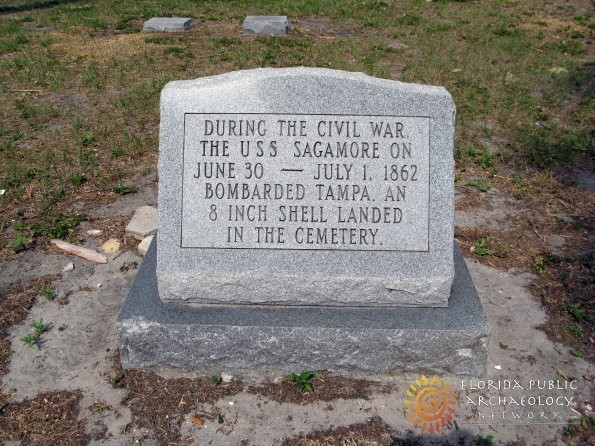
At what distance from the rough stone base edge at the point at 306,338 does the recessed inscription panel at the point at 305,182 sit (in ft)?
1.36

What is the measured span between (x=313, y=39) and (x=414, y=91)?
796cm

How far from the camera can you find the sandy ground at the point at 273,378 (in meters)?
2.97

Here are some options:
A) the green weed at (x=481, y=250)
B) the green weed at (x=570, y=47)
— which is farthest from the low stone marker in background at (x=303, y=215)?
the green weed at (x=570, y=47)

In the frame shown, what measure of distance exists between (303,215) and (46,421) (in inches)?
73.2

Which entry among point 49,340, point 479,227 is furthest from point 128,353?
point 479,227

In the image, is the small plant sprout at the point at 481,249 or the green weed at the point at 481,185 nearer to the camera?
the small plant sprout at the point at 481,249

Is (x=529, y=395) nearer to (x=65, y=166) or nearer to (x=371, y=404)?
(x=371, y=404)

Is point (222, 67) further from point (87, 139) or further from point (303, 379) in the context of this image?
point (303, 379)

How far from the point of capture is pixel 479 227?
16.3 feet

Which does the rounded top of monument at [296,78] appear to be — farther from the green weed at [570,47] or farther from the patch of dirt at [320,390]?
the green weed at [570,47]

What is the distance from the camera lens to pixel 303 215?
10.9ft

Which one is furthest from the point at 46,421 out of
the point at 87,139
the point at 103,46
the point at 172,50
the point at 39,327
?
the point at 103,46

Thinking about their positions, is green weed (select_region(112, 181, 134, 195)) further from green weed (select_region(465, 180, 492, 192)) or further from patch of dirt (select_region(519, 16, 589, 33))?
patch of dirt (select_region(519, 16, 589, 33))

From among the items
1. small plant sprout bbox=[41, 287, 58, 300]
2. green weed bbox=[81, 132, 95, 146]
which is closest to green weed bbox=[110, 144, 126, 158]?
green weed bbox=[81, 132, 95, 146]
